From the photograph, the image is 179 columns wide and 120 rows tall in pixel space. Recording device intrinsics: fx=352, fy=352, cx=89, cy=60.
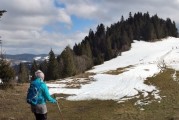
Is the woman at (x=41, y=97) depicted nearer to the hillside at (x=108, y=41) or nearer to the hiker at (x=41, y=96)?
the hiker at (x=41, y=96)

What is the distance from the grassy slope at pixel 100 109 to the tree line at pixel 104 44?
7613 cm

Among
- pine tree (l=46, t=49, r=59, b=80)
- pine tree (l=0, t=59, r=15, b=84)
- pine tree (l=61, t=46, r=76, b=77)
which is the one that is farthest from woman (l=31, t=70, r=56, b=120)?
pine tree (l=46, t=49, r=59, b=80)

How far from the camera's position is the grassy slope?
24.0 meters

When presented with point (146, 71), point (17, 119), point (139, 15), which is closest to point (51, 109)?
point (17, 119)

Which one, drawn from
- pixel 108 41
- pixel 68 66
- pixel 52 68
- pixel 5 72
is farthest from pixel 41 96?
pixel 108 41

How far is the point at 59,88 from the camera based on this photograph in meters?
41.7

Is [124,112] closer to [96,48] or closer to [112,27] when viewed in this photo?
[96,48]

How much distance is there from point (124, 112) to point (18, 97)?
1332cm

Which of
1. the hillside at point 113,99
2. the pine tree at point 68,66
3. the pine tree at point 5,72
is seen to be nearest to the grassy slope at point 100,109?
the hillside at point 113,99

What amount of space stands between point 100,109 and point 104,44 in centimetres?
13226

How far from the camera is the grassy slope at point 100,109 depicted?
24.0 metres

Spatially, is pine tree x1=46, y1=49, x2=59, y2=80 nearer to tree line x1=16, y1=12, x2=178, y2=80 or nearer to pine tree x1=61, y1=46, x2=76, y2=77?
tree line x1=16, y1=12, x2=178, y2=80

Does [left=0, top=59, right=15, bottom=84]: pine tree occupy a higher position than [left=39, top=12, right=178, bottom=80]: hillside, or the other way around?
[left=39, top=12, right=178, bottom=80]: hillside

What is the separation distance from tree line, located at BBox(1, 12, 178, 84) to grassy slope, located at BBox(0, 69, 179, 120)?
7613 centimetres
